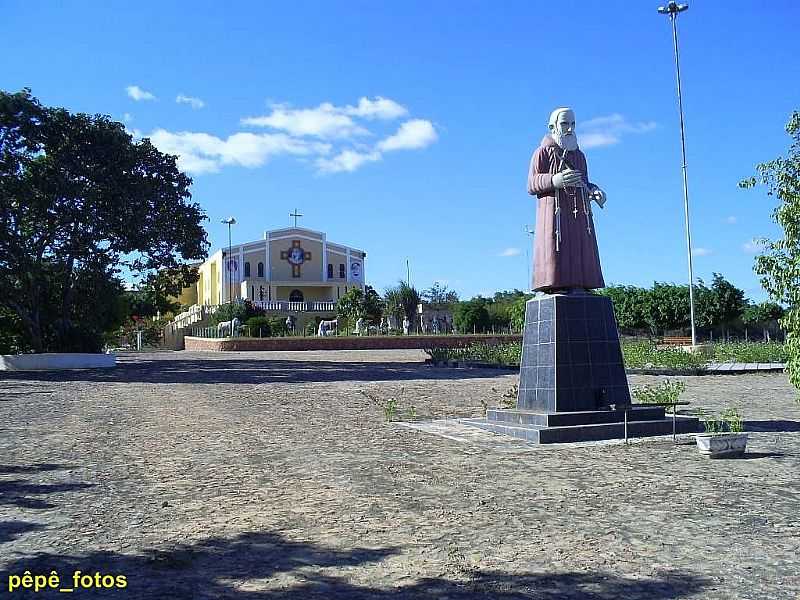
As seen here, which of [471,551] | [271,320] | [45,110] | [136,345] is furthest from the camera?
[136,345]

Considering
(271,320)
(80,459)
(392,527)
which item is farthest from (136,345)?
(392,527)

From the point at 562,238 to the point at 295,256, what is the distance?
58816 millimetres

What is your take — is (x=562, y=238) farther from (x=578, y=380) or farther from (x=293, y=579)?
(x=293, y=579)

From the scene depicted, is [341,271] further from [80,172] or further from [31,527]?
[31,527]

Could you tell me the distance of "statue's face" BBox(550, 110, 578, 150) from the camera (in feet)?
35.8

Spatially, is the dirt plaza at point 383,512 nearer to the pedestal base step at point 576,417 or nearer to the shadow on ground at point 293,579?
the shadow on ground at point 293,579

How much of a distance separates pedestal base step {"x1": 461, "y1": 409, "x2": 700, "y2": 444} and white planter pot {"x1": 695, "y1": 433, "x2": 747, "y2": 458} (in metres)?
1.56

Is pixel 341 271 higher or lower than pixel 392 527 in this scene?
higher

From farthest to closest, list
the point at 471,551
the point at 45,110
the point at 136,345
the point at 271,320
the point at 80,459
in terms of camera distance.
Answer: the point at 136,345 → the point at 271,320 → the point at 45,110 → the point at 80,459 → the point at 471,551

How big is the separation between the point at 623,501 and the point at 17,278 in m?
24.1

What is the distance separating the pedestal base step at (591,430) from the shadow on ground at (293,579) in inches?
185

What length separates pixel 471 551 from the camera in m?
5.00

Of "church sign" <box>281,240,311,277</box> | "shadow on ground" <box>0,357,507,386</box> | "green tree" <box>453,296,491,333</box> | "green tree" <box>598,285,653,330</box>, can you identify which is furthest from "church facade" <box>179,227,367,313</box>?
"shadow on ground" <box>0,357,507,386</box>

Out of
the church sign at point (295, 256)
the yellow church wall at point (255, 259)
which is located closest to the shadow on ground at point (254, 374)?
the yellow church wall at point (255, 259)
